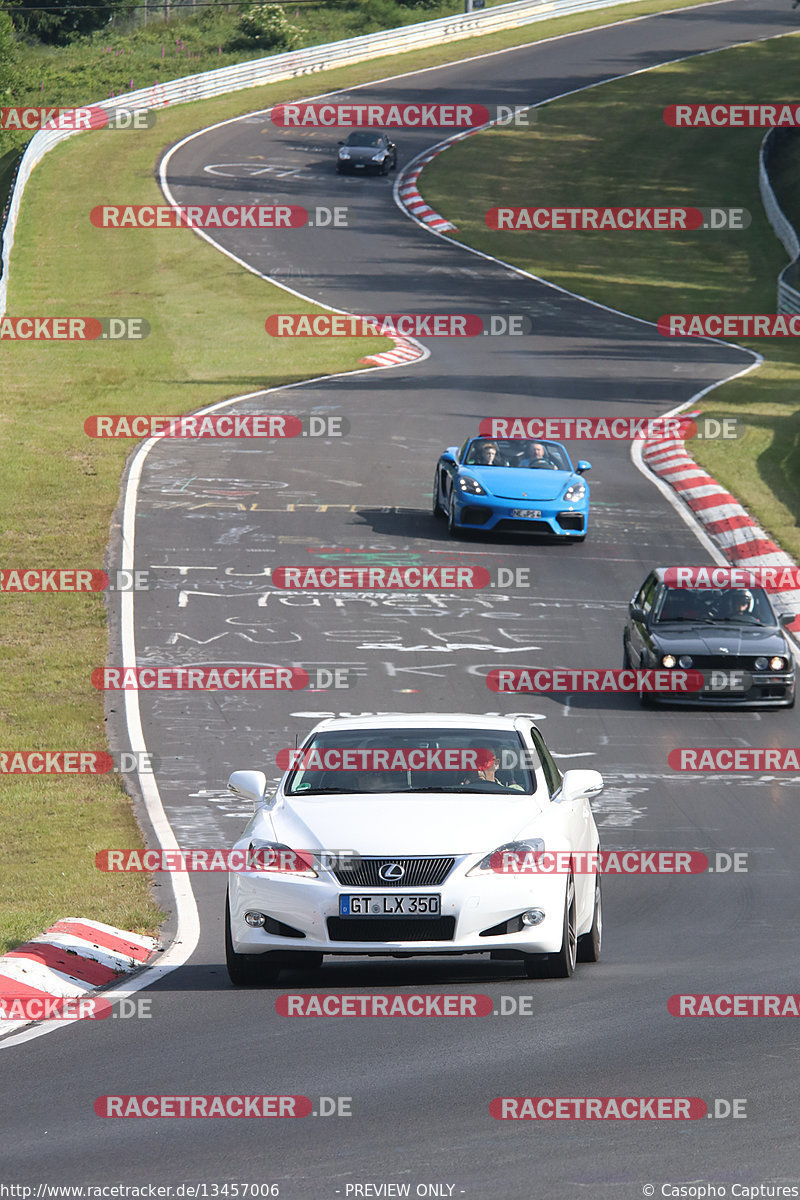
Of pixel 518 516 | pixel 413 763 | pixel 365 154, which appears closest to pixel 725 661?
pixel 518 516

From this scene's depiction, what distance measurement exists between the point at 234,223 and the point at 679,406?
2597cm

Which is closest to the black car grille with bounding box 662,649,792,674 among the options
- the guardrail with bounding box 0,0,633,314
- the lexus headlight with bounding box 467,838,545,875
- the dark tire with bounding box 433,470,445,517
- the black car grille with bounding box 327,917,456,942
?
the dark tire with bounding box 433,470,445,517

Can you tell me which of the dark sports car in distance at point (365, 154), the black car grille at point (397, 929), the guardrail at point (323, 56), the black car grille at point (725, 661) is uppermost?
the black car grille at point (397, 929)

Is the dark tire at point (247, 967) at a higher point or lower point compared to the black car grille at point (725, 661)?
higher

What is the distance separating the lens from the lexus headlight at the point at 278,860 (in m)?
9.66

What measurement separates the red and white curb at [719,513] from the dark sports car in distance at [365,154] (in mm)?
33138

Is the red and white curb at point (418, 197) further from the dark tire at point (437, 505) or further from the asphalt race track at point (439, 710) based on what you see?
the dark tire at point (437, 505)

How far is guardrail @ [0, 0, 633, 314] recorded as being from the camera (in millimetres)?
75375

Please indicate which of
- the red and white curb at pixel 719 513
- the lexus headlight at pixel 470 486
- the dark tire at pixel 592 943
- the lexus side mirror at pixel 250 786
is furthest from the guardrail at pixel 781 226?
the lexus side mirror at pixel 250 786

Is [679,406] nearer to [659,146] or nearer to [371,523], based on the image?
[371,523]

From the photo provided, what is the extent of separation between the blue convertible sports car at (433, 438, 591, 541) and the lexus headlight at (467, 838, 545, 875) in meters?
18.5

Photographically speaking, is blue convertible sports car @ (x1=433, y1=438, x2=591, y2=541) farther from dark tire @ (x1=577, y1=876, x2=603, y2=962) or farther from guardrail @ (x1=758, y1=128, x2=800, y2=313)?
guardrail @ (x1=758, y1=128, x2=800, y2=313)

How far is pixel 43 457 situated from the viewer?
1291 inches

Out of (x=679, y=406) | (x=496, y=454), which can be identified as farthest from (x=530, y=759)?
(x=679, y=406)
